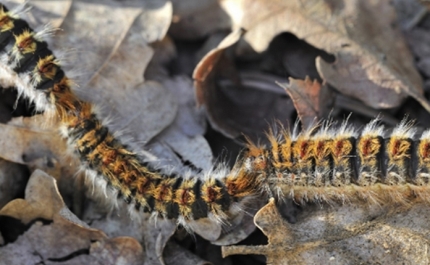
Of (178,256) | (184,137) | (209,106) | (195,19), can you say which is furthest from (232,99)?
(178,256)

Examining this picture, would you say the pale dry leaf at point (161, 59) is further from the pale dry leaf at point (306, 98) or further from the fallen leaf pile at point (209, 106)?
the pale dry leaf at point (306, 98)

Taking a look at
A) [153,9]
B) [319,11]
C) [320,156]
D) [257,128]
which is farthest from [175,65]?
[320,156]

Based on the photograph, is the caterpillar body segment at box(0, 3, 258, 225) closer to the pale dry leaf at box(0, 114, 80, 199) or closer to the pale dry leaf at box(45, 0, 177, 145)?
the pale dry leaf at box(0, 114, 80, 199)

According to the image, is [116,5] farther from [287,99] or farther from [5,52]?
[287,99]

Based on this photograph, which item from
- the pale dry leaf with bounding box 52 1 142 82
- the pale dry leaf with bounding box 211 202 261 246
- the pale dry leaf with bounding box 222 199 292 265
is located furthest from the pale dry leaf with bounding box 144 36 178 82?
the pale dry leaf with bounding box 222 199 292 265

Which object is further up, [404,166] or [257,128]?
[404,166]

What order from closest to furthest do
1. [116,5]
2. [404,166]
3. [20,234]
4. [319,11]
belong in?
[404,166], [20,234], [319,11], [116,5]

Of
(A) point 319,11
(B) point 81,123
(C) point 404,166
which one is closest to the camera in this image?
(C) point 404,166

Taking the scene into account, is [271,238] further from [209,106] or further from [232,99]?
[232,99]
